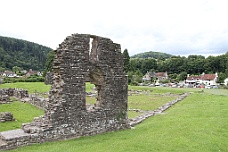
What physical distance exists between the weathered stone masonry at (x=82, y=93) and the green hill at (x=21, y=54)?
144m

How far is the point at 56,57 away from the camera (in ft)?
43.6

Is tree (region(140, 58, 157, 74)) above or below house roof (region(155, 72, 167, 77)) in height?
above

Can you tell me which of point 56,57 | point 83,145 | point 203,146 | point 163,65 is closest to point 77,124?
point 83,145

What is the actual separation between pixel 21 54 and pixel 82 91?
550 ft

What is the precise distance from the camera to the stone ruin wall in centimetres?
1309

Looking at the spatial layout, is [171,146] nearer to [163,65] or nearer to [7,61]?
[163,65]

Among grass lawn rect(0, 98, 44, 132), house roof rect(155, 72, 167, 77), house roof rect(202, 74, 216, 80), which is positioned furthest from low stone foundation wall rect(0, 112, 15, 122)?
house roof rect(155, 72, 167, 77)

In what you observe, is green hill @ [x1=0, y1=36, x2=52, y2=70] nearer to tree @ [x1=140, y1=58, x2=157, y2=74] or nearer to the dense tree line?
tree @ [x1=140, y1=58, x2=157, y2=74]

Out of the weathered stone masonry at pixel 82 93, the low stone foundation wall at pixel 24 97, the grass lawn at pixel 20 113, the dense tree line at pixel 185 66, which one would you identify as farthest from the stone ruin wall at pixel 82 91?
the dense tree line at pixel 185 66

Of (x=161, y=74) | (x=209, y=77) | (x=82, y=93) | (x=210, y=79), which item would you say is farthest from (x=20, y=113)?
(x=161, y=74)

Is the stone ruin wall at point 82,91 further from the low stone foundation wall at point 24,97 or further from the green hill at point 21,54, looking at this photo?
the green hill at point 21,54

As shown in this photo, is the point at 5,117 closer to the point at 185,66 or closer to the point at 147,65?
the point at 185,66

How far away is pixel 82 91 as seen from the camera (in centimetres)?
1401

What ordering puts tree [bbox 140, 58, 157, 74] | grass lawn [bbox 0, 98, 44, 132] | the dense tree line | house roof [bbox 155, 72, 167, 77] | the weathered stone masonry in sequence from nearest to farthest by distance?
the weathered stone masonry
grass lawn [bbox 0, 98, 44, 132]
the dense tree line
house roof [bbox 155, 72, 167, 77]
tree [bbox 140, 58, 157, 74]
